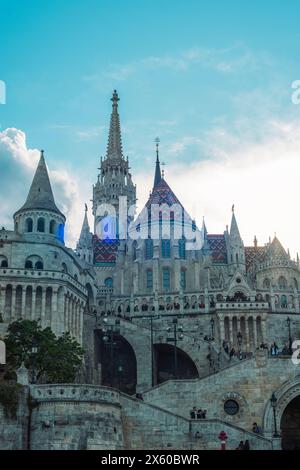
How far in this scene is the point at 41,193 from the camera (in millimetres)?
56906

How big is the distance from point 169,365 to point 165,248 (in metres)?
18.2

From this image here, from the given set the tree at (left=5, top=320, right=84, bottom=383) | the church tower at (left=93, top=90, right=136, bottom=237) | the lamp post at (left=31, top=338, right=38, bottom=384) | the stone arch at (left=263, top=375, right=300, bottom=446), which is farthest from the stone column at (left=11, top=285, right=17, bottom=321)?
the church tower at (left=93, top=90, right=136, bottom=237)

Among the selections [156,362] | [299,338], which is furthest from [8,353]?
[299,338]

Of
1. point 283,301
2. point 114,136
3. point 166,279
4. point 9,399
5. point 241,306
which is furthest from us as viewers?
point 114,136

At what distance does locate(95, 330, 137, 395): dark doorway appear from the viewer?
54156 millimetres

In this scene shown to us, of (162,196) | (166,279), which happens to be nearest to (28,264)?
(166,279)

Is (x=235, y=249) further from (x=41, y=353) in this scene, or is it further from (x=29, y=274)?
(x=41, y=353)

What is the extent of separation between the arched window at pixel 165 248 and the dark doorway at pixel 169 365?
55.6 ft

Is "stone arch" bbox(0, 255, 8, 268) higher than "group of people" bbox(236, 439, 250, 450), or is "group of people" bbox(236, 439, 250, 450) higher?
"stone arch" bbox(0, 255, 8, 268)

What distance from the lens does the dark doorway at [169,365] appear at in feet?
176

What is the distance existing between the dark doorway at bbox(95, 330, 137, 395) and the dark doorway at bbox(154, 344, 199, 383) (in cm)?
197

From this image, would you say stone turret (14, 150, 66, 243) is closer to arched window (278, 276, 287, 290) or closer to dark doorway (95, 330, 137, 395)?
dark doorway (95, 330, 137, 395)
